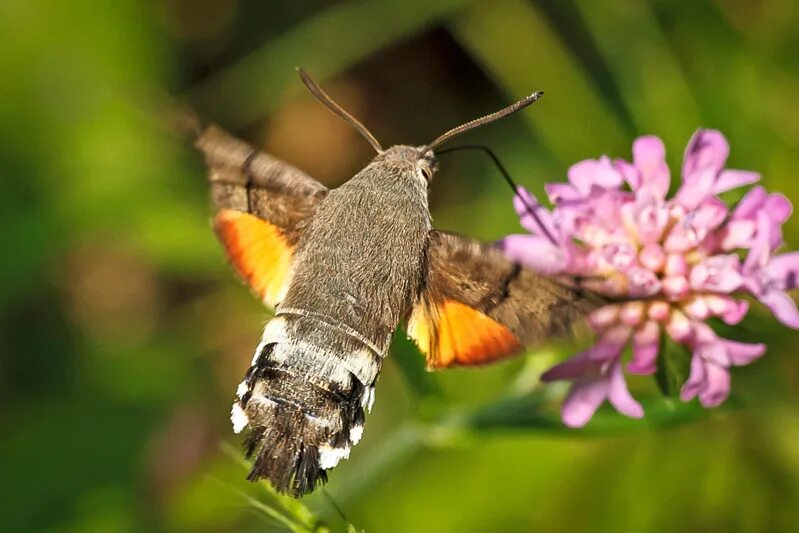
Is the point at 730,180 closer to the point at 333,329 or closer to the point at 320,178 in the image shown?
the point at 333,329

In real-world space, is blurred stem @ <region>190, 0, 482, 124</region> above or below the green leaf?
above

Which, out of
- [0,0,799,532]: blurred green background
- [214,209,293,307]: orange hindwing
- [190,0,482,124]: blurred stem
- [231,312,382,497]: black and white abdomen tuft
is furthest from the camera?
[190,0,482,124]: blurred stem

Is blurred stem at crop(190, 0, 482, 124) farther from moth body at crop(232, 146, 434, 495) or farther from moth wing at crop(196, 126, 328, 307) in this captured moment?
moth body at crop(232, 146, 434, 495)

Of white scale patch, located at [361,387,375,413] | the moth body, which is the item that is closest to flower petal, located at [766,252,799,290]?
the moth body

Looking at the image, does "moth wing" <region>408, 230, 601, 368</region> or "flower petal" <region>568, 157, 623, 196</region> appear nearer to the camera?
"moth wing" <region>408, 230, 601, 368</region>

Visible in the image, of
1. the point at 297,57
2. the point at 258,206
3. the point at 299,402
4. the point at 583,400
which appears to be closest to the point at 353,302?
the point at 299,402


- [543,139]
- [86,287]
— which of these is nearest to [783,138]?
[543,139]
